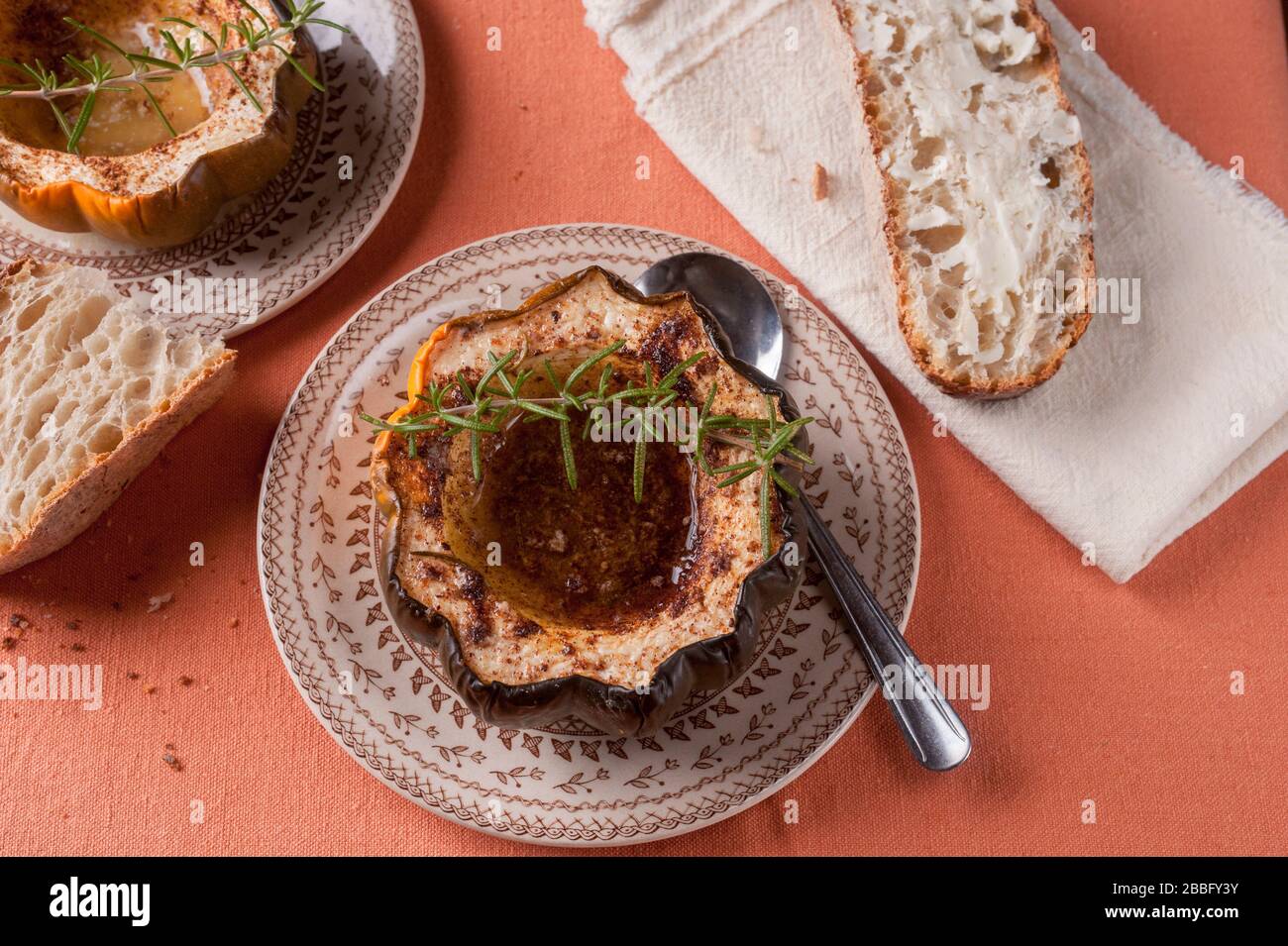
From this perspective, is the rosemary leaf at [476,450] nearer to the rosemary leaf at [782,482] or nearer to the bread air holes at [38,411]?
the rosemary leaf at [782,482]

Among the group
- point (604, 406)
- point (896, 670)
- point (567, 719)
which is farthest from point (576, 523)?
point (896, 670)

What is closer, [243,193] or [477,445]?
[477,445]

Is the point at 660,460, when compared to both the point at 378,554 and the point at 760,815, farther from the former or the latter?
the point at 760,815

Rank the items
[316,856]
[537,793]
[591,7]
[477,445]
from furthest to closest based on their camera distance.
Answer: [591,7]
[316,856]
[537,793]
[477,445]

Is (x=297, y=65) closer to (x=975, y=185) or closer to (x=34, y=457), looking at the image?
(x=34, y=457)

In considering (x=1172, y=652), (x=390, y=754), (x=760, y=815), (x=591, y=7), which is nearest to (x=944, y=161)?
(x=591, y=7)
